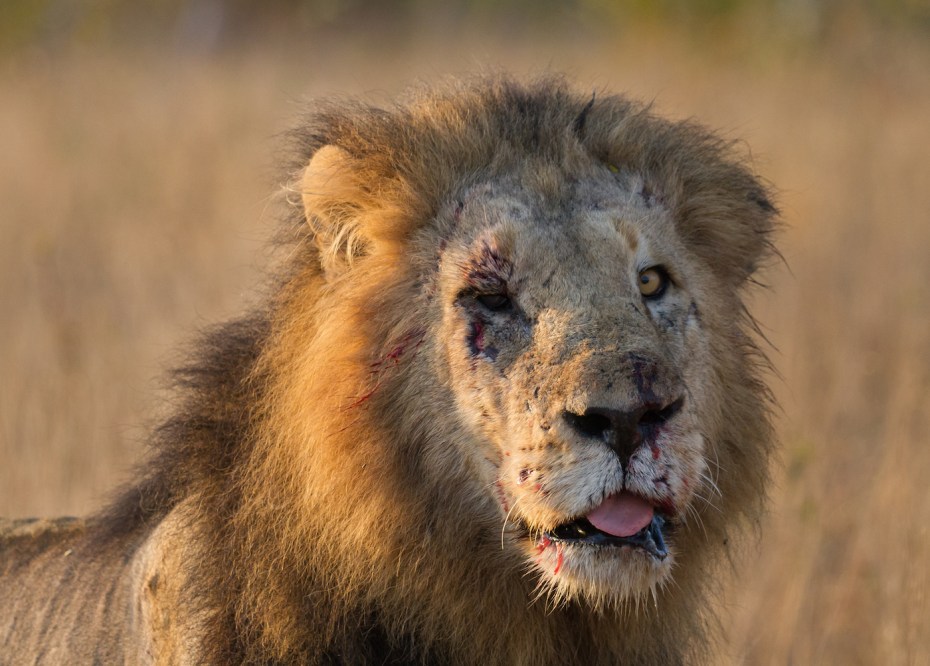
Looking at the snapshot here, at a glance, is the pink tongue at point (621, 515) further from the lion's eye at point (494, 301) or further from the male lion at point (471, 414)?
the lion's eye at point (494, 301)

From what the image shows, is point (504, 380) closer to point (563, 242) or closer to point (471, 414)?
point (471, 414)

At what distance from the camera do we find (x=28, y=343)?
777 cm

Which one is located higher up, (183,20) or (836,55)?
(183,20)

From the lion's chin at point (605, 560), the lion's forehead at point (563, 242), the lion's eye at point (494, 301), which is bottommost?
the lion's chin at point (605, 560)

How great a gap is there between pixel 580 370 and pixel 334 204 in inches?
37.8

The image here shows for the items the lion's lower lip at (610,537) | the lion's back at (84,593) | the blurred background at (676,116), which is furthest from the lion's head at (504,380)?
the blurred background at (676,116)

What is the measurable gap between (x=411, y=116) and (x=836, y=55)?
A: 43.2ft

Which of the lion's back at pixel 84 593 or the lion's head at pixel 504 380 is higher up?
the lion's head at pixel 504 380

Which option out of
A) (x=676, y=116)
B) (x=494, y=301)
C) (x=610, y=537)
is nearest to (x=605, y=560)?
(x=610, y=537)

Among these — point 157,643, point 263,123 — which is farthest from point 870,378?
point 263,123

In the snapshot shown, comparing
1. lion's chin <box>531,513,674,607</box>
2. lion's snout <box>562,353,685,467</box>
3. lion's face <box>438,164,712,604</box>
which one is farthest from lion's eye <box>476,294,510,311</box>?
lion's chin <box>531,513,674,607</box>

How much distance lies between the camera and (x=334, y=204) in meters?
3.35

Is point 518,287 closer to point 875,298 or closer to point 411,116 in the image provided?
point 411,116

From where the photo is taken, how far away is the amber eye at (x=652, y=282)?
3.17 m
